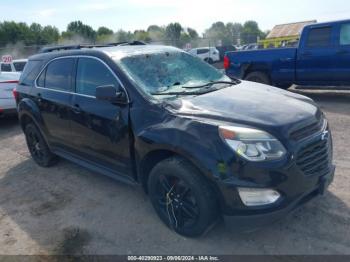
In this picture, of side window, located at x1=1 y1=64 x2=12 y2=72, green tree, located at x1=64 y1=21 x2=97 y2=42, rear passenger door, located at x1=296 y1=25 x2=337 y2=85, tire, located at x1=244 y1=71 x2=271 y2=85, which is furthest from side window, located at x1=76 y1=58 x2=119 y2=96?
green tree, located at x1=64 y1=21 x2=97 y2=42

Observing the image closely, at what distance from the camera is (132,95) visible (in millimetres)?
3525

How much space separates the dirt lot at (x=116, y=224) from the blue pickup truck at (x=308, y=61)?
3.63m

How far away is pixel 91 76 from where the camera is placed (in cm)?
411

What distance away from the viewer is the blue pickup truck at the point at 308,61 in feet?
26.8

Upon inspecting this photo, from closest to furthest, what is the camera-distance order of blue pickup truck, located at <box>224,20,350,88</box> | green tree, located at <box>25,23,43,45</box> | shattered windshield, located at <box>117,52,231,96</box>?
shattered windshield, located at <box>117,52,231,96</box>, blue pickup truck, located at <box>224,20,350,88</box>, green tree, located at <box>25,23,43,45</box>

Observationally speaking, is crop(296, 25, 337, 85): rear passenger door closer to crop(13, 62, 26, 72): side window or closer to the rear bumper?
the rear bumper

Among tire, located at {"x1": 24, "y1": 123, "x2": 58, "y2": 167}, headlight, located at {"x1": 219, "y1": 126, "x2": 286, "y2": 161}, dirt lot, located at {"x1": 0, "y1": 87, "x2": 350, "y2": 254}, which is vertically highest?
headlight, located at {"x1": 219, "y1": 126, "x2": 286, "y2": 161}

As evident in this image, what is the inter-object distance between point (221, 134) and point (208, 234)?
1.08 metres

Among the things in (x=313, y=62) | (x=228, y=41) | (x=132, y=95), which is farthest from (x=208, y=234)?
(x=228, y=41)

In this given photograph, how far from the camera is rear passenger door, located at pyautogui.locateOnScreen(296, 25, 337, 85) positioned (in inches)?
327

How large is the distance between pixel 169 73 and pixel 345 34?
6.02m

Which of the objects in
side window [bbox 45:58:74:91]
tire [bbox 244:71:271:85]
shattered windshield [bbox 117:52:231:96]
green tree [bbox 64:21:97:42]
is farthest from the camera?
green tree [bbox 64:21:97:42]

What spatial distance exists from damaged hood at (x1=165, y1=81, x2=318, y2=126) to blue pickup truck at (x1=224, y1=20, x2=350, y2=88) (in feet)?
17.2

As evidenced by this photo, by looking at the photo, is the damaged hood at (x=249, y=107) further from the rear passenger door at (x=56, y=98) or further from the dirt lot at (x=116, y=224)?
the rear passenger door at (x=56, y=98)
